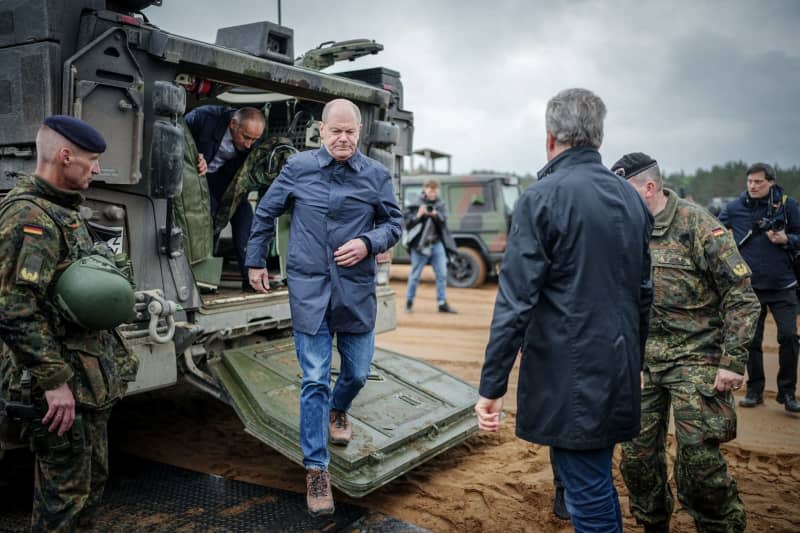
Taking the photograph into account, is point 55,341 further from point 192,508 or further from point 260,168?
point 260,168

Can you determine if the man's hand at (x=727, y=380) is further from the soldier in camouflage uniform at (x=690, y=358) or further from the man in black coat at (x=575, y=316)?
the man in black coat at (x=575, y=316)

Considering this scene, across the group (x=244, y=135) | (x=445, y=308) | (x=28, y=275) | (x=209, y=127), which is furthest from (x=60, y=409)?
(x=445, y=308)

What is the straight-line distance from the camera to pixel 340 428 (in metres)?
3.57

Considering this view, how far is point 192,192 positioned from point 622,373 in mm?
2795

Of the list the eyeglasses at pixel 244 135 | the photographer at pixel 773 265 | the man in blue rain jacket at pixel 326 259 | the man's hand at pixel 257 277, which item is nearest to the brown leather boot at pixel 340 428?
the man in blue rain jacket at pixel 326 259

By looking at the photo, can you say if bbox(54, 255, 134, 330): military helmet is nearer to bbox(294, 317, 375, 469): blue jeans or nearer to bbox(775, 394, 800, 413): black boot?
bbox(294, 317, 375, 469): blue jeans

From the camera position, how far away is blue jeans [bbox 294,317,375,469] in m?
3.20

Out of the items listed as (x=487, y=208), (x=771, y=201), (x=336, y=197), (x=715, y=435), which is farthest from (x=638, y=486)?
(x=487, y=208)

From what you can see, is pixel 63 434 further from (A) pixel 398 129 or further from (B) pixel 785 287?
(B) pixel 785 287

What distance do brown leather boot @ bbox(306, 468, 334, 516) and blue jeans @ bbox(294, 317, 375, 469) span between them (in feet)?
0.14

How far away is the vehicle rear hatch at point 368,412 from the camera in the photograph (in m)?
3.43

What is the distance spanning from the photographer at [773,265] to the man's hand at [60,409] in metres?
4.80

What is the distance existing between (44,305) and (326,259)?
1310mm

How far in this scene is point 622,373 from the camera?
87.7 inches
